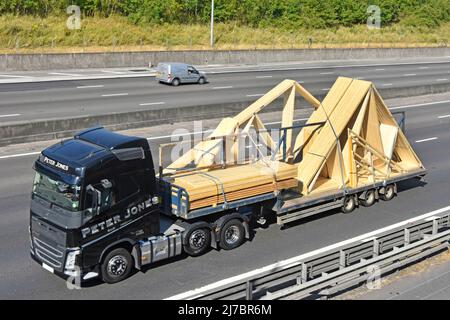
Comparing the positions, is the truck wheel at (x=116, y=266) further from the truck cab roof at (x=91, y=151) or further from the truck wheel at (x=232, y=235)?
the truck wheel at (x=232, y=235)

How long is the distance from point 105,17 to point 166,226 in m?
52.4

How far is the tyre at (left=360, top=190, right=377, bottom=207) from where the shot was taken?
17.7 metres

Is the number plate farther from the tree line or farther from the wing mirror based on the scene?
the tree line

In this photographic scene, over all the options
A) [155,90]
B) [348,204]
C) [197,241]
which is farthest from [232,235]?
[155,90]

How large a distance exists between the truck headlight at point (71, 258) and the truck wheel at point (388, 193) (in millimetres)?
10411

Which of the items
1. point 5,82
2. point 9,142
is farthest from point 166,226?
point 5,82

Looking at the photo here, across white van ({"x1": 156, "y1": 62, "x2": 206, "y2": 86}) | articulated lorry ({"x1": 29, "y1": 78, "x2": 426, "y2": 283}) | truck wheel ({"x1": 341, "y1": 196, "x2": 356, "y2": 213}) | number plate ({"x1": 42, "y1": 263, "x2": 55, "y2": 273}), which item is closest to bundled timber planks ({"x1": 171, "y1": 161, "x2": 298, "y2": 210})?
articulated lorry ({"x1": 29, "y1": 78, "x2": 426, "y2": 283})

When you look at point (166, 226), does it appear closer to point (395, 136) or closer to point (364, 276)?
point (364, 276)

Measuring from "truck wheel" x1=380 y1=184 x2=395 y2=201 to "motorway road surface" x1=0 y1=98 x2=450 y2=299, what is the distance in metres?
0.20

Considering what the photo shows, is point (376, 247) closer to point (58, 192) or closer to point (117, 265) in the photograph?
point (117, 265)

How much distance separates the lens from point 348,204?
1720cm

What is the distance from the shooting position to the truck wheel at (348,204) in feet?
56.1

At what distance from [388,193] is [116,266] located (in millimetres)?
9649

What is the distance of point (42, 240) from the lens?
1204 cm
